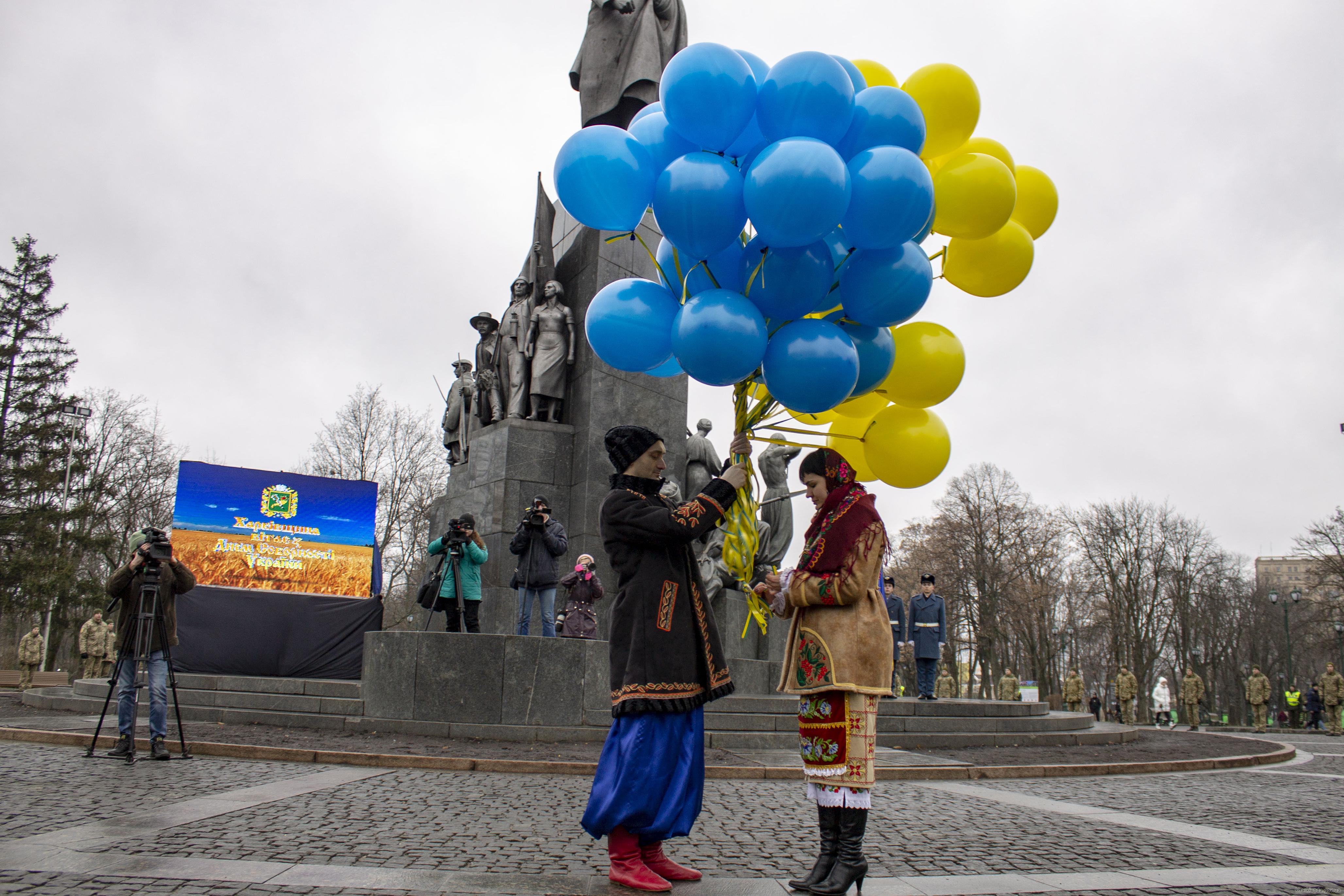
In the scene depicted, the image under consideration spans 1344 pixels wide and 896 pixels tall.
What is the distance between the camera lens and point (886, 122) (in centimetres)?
436

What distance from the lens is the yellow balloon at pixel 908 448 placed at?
4.67 m

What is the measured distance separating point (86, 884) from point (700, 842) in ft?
8.98

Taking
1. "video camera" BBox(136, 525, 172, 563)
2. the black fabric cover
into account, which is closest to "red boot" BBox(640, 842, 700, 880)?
"video camera" BBox(136, 525, 172, 563)

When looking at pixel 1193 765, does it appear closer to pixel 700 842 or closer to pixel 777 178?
pixel 700 842

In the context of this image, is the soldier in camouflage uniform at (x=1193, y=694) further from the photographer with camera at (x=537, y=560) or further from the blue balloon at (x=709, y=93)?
the blue balloon at (x=709, y=93)

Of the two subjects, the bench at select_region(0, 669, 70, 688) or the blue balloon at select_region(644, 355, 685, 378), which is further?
the bench at select_region(0, 669, 70, 688)

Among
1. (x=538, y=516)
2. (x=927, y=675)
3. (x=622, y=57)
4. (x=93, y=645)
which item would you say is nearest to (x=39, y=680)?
(x=93, y=645)

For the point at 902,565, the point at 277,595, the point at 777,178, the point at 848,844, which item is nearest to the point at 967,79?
the point at 777,178

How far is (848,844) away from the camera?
12.3ft

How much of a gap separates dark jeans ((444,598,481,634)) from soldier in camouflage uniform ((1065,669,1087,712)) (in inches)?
933

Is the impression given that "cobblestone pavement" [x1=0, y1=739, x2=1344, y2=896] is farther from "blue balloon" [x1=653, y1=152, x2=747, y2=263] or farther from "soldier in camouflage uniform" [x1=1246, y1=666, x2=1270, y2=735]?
"soldier in camouflage uniform" [x1=1246, y1=666, x2=1270, y2=735]

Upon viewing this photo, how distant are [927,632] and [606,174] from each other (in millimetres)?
11378

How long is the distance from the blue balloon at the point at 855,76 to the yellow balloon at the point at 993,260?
952 millimetres

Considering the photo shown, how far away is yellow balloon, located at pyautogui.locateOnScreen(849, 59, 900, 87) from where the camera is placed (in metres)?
5.00
